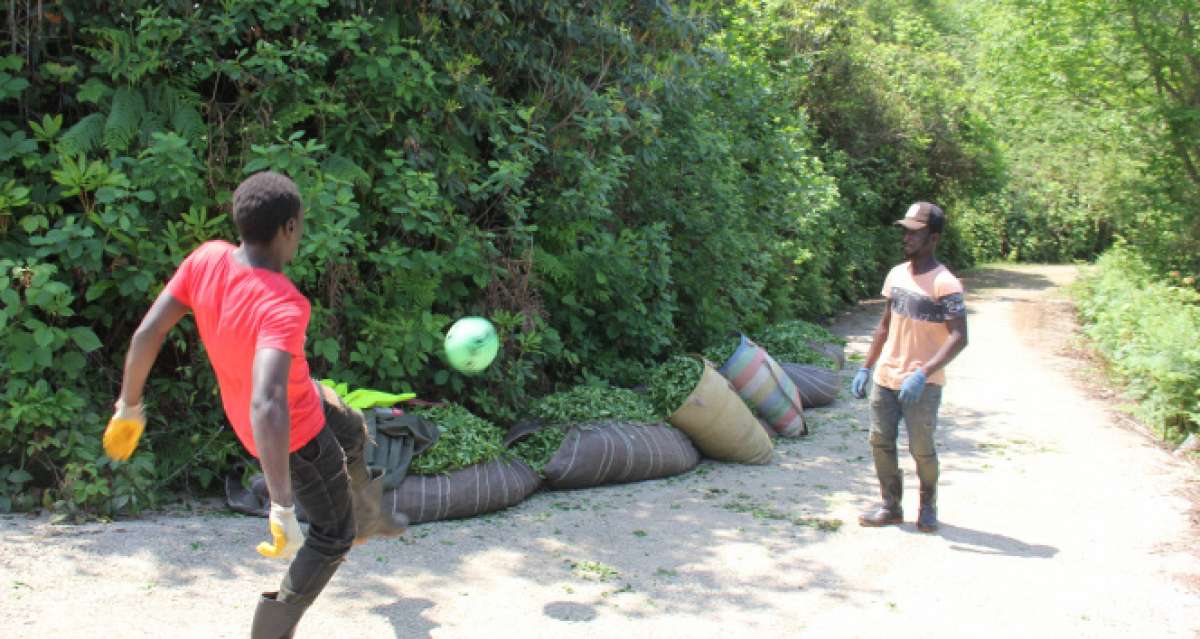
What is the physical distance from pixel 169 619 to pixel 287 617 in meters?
1.00

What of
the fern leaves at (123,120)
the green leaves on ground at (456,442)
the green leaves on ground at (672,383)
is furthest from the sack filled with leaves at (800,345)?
the fern leaves at (123,120)

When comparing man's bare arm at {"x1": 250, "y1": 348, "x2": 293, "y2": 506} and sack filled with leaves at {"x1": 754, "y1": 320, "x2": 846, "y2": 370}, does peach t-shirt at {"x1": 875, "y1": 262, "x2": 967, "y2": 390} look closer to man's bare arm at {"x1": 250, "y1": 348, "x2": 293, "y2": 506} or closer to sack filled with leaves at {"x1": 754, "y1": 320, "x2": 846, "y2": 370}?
man's bare arm at {"x1": 250, "y1": 348, "x2": 293, "y2": 506}

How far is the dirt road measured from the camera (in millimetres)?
4500

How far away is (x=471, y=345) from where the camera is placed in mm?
6027

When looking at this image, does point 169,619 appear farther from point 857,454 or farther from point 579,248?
point 857,454

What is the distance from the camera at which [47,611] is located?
4289 mm

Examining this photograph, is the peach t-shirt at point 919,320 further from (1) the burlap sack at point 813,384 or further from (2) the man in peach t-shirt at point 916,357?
(1) the burlap sack at point 813,384

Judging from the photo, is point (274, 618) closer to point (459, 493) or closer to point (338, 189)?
point (459, 493)

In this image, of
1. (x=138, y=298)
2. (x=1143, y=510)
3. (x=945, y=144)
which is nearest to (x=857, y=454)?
(x=1143, y=510)

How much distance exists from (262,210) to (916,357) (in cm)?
390

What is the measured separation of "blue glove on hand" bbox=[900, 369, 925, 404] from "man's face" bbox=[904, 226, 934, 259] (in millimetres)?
674

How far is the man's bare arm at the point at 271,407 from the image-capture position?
10.1 feet

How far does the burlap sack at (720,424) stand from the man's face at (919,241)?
6.68ft

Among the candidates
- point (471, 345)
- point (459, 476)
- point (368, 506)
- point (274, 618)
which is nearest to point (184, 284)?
point (274, 618)
